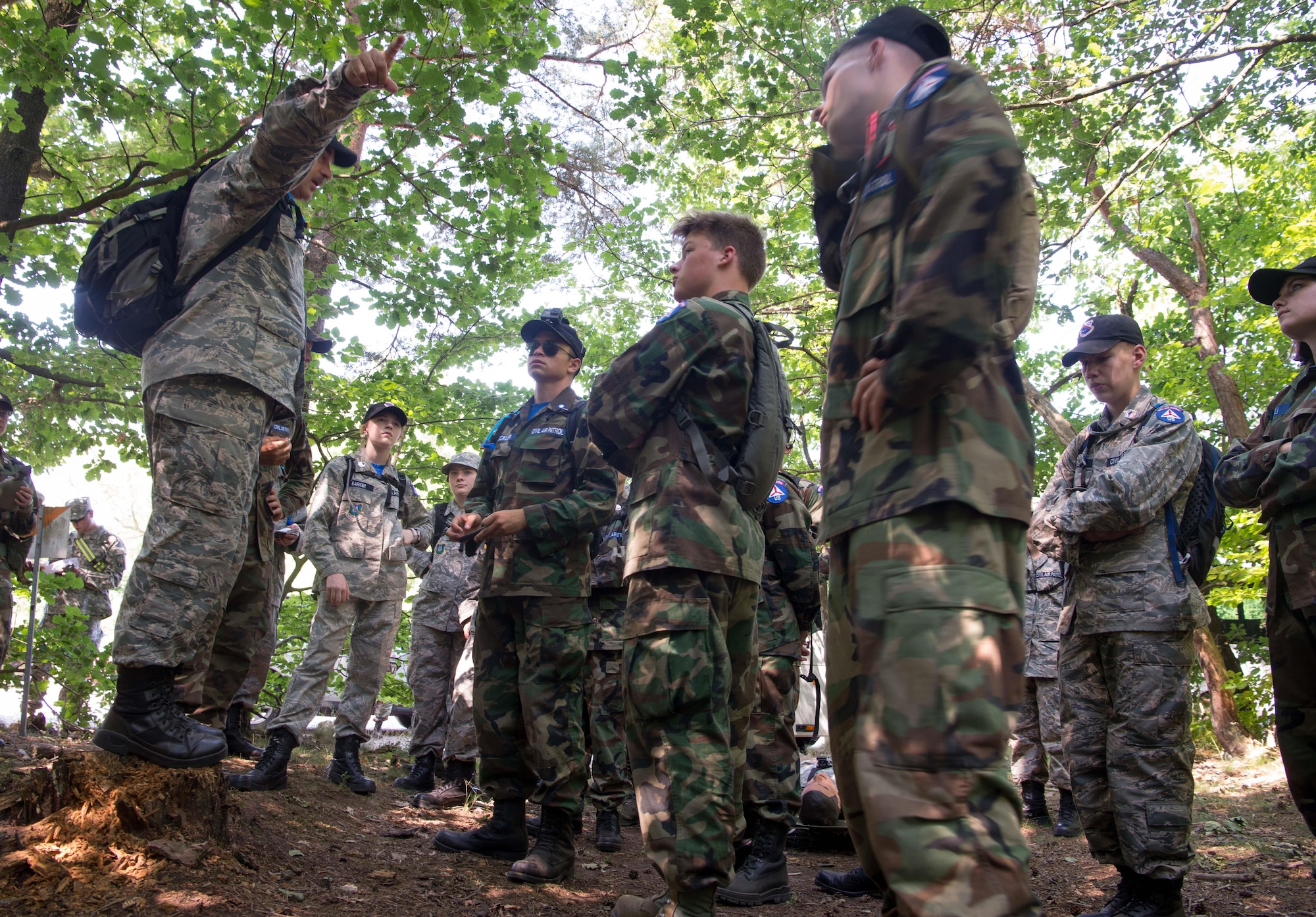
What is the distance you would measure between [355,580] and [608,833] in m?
2.42

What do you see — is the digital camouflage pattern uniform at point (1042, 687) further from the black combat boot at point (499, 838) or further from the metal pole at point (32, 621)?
the metal pole at point (32, 621)

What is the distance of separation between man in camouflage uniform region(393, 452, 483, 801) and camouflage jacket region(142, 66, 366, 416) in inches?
112

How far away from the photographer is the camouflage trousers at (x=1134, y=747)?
3.19 meters

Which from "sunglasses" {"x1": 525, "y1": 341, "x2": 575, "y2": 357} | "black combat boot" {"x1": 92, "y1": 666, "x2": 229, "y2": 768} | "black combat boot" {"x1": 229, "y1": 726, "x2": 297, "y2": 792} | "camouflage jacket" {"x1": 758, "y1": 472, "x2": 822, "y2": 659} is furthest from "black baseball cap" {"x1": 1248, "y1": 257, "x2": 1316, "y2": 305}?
"black combat boot" {"x1": 229, "y1": 726, "x2": 297, "y2": 792}

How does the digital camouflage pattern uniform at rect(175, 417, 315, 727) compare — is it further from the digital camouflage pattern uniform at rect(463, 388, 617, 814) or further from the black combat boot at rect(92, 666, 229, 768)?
the black combat boot at rect(92, 666, 229, 768)

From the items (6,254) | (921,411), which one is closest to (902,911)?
(921,411)

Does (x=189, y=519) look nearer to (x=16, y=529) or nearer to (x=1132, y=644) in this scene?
(x=1132, y=644)

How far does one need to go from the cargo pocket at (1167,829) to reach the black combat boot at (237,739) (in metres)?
4.97

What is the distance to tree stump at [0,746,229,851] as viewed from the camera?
8.34 ft

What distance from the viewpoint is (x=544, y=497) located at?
13.4ft

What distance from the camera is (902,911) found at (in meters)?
1.41

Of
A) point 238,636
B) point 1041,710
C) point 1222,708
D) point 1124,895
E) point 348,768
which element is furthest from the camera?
point 1222,708

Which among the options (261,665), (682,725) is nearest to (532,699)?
(682,725)

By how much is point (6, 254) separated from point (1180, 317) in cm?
1762
